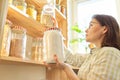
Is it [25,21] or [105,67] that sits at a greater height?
[25,21]

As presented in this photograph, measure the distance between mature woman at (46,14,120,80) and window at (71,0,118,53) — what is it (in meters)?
0.98

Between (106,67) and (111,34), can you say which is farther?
(111,34)

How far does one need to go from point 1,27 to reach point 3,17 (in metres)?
0.04

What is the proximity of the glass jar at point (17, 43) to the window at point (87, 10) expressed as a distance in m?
1.28

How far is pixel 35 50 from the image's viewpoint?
1.07 meters

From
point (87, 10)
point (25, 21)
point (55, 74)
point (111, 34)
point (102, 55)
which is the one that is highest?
point (87, 10)

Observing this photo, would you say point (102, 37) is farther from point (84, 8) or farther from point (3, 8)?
point (84, 8)

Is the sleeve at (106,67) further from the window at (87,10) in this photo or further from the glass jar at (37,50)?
the window at (87,10)

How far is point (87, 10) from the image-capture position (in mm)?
2416

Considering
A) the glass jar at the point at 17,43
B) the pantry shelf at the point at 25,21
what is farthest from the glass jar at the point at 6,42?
the pantry shelf at the point at 25,21

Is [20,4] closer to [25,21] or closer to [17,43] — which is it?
[25,21]

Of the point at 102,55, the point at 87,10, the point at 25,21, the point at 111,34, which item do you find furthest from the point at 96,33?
the point at 87,10

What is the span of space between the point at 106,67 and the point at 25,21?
23.4 inches

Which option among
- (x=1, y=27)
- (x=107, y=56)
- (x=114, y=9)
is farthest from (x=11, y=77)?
(x=114, y=9)
